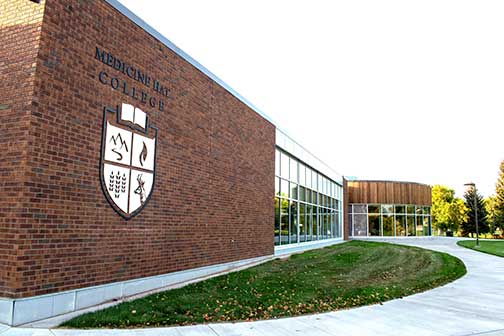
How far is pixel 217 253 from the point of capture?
11156mm

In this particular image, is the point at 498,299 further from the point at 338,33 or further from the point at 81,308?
the point at 338,33

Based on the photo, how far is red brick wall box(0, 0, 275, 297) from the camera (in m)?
5.92

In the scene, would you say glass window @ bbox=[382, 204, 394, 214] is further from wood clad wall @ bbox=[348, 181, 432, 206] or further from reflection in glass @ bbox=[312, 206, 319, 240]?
reflection in glass @ bbox=[312, 206, 319, 240]

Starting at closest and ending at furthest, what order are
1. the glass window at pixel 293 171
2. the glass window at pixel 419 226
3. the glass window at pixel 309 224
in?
the glass window at pixel 293 171, the glass window at pixel 309 224, the glass window at pixel 419 226

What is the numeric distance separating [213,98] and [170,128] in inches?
99.8

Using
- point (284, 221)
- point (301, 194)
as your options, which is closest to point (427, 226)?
point (301, 194)

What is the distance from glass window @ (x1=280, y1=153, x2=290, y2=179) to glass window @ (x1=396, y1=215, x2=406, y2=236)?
2348 centimetres

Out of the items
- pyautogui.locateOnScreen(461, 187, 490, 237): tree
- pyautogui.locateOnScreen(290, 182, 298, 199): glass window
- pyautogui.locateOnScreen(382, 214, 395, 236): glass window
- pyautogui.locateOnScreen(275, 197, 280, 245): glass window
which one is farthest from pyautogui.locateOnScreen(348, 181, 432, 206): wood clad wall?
pyautogui.locateOnScreen(275, 197, 280, 245): glass window

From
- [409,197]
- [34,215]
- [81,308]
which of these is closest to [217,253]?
[81,308]

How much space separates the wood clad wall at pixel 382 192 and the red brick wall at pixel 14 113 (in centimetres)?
3518

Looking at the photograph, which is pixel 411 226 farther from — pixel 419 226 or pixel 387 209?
pixel 387 209

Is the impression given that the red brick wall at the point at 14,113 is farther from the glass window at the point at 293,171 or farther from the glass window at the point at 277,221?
the glass window at the point at 293,171

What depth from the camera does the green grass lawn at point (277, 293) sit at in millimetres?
6148

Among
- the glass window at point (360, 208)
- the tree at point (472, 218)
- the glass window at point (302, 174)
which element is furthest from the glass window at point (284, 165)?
the tree at point (472, 218)
